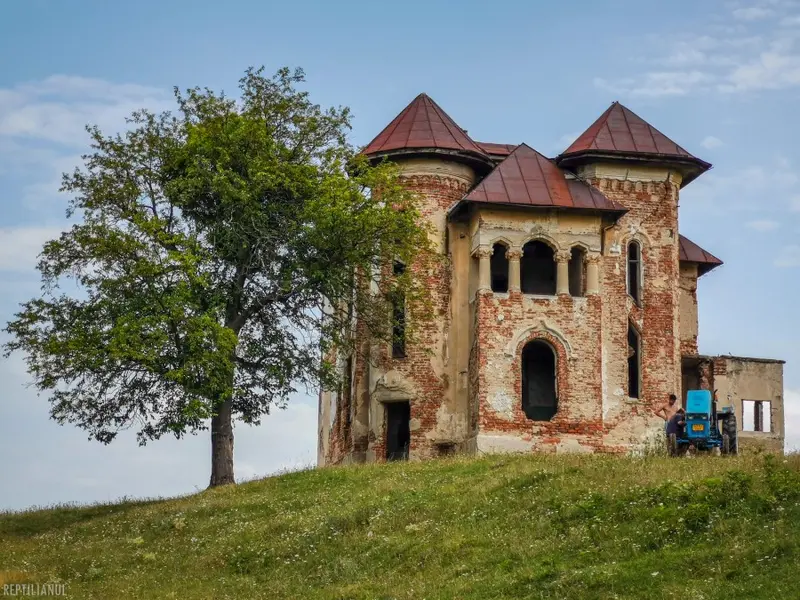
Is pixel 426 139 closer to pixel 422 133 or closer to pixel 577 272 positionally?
pixel 422 133

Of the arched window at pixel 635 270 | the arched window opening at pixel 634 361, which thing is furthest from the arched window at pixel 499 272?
the arched window opening at pixel 634 361

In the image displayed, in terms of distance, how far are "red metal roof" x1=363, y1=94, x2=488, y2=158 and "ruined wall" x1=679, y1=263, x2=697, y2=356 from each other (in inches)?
308

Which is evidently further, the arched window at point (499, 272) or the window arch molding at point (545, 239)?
the arched window at point (499, 272)

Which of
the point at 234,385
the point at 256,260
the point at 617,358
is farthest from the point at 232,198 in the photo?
the point at 617,358

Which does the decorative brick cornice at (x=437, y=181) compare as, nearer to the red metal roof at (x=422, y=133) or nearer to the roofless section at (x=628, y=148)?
the red metal roof at (x=422, y=133)

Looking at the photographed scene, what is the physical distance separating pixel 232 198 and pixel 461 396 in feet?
27.9

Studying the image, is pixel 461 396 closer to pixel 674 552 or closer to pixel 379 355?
pixel 379 355

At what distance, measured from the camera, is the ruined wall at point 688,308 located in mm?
39125

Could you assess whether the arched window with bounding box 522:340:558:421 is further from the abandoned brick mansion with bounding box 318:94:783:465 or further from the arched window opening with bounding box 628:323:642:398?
the arched window opening with bounding box 628:323:642:398

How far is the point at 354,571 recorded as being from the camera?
20.3 metres

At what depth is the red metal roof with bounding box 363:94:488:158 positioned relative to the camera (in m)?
35.7

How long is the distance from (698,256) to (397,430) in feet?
37.1

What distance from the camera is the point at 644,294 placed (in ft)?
118

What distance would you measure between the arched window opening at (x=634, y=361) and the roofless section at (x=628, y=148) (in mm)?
4731
